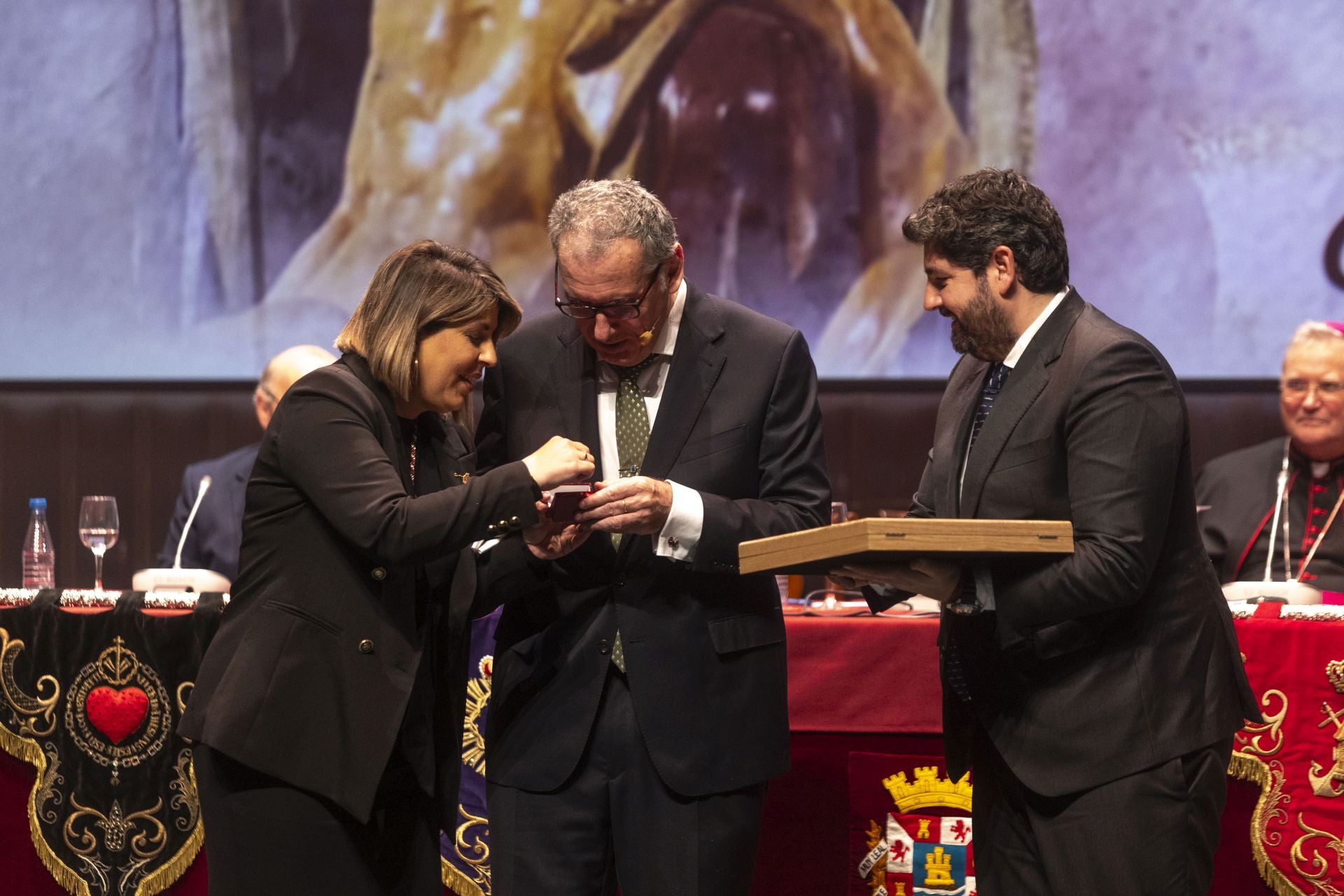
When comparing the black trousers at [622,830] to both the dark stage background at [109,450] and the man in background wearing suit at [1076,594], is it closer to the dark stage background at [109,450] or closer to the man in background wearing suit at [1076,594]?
the man in background wearing suit at [1076,594]

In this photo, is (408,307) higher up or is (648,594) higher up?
(408,307)

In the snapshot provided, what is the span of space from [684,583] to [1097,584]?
67 cm

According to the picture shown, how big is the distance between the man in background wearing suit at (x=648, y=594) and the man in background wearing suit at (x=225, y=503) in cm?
286

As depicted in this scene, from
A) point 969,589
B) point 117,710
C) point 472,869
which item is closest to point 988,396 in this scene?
point 969,589

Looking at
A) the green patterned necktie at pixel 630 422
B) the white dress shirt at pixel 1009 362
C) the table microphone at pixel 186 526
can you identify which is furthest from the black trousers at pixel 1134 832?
the table microphone at pixel 186 526

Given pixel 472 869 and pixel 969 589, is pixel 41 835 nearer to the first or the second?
pixel 472 869

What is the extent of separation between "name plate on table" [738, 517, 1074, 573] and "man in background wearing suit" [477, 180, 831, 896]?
266 mm

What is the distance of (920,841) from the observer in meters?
3.20

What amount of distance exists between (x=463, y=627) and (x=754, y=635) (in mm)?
488

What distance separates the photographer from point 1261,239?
5609mm

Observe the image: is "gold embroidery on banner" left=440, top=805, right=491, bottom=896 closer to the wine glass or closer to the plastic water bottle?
Answer: the wine glass

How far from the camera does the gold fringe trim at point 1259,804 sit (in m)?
3.05

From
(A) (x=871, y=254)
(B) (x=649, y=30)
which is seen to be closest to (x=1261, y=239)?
(A) (x=871, y=254)

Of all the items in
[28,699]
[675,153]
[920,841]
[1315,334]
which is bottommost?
[920,841]
